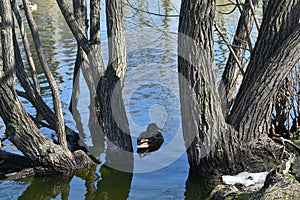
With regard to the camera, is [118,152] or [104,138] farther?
[104,138]

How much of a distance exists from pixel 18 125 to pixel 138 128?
8.88 ft

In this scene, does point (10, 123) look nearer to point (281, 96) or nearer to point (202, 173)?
point (202, 173)

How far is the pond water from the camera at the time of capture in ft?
20.8

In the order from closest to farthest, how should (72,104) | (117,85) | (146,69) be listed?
1. (117,85)
2. (72,104)
3. (146,69)

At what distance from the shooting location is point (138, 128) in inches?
331

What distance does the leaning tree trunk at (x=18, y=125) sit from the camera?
5.95 meters

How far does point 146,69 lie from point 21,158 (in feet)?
19.2

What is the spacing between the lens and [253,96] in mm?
6102

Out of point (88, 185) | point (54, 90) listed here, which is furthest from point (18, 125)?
point (88, 185)

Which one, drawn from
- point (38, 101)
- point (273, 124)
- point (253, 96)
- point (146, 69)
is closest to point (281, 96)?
point (273, 124)

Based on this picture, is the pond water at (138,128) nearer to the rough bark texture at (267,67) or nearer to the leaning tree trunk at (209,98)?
the leaning tree trunk at (209,98)

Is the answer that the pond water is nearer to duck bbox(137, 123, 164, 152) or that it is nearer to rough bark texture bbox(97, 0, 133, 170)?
duck bbox(137, 123, 164, 152)

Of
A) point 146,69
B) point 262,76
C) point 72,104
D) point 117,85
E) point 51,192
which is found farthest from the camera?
point 146,69

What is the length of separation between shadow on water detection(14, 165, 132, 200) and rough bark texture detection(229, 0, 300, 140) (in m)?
1.76
